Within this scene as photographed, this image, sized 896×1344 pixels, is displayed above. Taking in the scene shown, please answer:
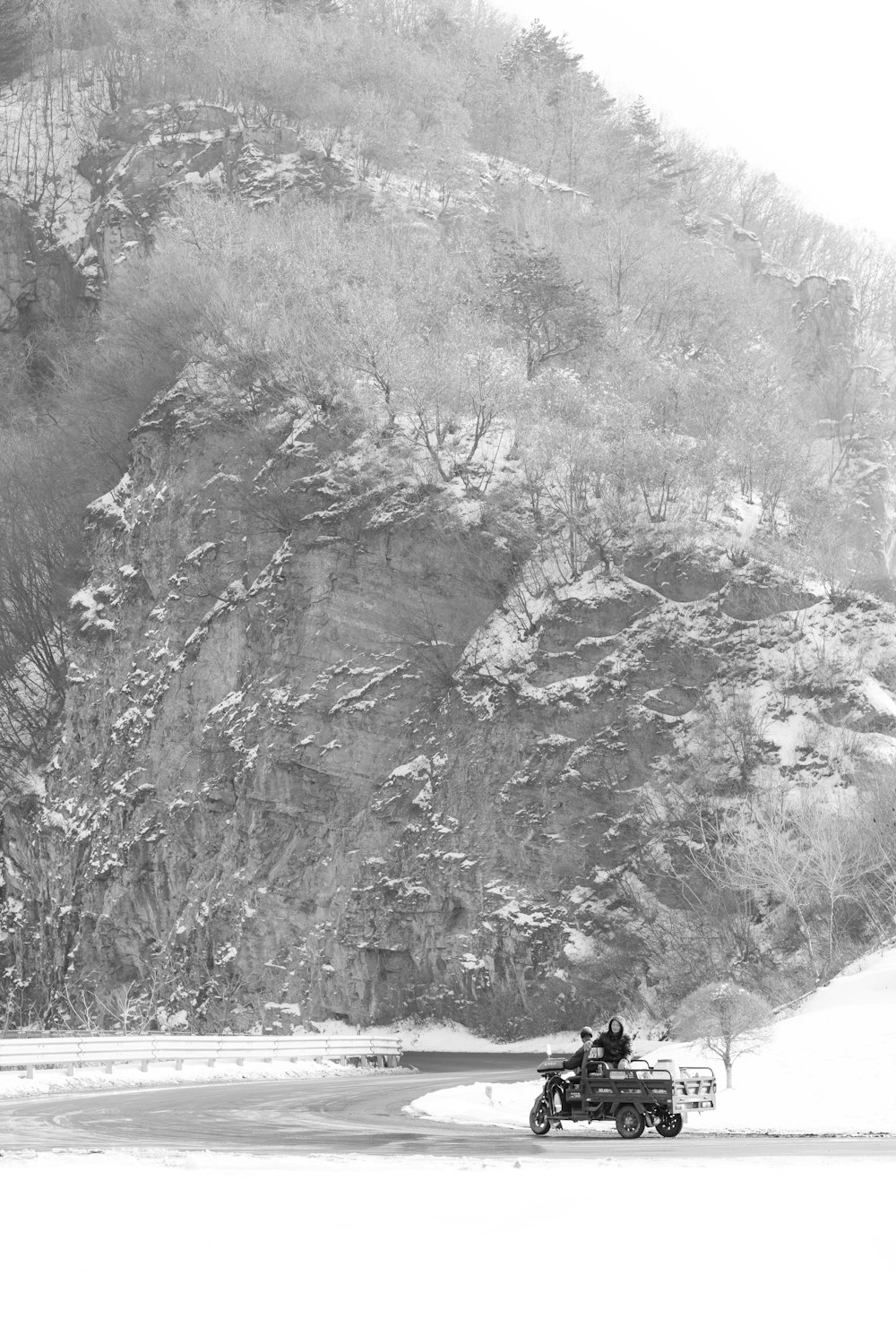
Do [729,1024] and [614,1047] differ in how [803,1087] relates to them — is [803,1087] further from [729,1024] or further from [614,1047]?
[614,1047]

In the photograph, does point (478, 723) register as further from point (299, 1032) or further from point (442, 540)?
point (299, 1032)

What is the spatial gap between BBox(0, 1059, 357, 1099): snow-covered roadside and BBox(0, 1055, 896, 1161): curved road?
1006 millimetres

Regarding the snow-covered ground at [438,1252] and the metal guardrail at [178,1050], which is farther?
the metal guardrail at [178,1050]

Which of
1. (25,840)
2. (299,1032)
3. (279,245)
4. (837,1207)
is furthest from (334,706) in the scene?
(837,1207)

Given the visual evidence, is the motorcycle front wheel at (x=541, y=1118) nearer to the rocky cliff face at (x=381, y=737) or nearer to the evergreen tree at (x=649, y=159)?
the rocky cliff face at (x=381, y=737)

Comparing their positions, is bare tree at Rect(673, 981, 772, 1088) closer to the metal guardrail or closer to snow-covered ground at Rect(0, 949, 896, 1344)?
snow-covered ground at Rect(0, 949, 896, 1344)

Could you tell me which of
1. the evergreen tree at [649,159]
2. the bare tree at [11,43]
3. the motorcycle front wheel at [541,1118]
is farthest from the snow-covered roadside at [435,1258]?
the bare tree at [11,43]

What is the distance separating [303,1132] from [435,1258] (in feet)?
33.9

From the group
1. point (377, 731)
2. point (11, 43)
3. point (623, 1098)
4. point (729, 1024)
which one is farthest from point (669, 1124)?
point (11, 43)

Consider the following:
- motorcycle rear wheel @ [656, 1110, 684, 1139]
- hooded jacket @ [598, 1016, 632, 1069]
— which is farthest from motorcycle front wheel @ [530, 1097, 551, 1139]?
motorcycle rear wheel @ [656, 1110, 684, 1139]

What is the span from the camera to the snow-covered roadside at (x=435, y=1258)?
5.50m

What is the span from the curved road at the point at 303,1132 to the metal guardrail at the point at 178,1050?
83.5 inches

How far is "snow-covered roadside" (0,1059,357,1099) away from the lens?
2302 cm

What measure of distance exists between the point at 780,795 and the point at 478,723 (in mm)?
10938
